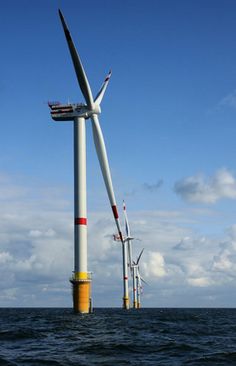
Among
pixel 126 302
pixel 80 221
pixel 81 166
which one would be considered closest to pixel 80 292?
pixel 80 221

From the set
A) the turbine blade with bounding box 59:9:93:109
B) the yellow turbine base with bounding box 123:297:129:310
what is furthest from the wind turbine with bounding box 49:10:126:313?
the yellow turbine base with bounding box 123:297:129:310

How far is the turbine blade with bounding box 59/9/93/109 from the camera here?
81.4 m

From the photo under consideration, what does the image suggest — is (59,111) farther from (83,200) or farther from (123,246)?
(123,246)

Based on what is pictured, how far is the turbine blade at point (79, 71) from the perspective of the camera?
267 feet

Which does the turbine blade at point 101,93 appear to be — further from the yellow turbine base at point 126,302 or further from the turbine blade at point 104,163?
the yellow turbine base at point 126,302

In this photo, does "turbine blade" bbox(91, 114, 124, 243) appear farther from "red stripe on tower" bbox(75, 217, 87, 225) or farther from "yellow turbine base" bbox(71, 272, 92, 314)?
"yellow turbine base" bbox(71, 272, 92, 314)

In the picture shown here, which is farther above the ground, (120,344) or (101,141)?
(101,141)

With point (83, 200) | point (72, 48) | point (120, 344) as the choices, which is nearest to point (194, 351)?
point (120, 344)

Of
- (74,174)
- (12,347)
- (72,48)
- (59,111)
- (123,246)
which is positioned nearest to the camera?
(12,347)

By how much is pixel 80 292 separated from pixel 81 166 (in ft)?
76.7

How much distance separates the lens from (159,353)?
35281 mm

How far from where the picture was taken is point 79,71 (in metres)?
86.6

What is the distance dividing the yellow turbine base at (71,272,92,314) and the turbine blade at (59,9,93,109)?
111 ft

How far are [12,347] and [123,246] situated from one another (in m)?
138
